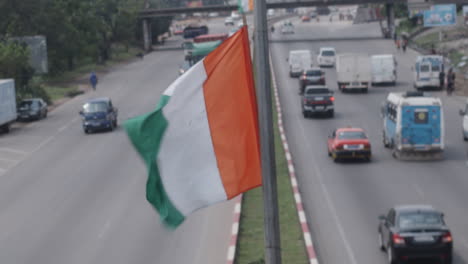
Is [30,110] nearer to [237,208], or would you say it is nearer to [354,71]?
[354,71]

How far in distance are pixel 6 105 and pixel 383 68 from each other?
27862mm

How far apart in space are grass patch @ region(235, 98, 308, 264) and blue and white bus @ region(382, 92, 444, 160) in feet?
20.7

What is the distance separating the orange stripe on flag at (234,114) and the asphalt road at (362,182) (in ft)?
38.2

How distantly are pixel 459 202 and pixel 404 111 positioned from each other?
26.9 ft

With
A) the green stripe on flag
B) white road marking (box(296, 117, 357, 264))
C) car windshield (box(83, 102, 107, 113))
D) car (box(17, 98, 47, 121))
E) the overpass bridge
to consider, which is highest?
the overpass bridge

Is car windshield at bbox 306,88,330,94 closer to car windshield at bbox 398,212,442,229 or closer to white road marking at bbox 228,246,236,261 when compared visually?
white road marking at bbox 228,246,236,261

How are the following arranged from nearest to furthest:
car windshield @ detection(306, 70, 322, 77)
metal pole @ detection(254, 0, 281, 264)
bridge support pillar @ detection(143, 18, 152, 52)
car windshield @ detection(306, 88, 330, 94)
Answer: metal pole @ detection(254, 0, 281, 264) < car windshield @ detection(306, 88, 330, 94) < car windshield @ detection(306, 70, 322, 77) < bridge support pillar @ detection(143, 18, 152, 52)

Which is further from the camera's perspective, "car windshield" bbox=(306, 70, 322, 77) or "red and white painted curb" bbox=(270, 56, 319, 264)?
"car windshield" bbox=(306, 70, 322, 77)

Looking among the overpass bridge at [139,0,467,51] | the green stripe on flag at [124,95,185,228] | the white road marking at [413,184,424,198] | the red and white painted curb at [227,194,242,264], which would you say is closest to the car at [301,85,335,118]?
the white road marking at [413,184,424,198]

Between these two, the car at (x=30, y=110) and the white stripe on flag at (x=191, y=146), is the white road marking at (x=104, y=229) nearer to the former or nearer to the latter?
the white stripe on flag at (x=191, y=146)

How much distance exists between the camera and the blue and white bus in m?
34.1

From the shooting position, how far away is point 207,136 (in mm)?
9438

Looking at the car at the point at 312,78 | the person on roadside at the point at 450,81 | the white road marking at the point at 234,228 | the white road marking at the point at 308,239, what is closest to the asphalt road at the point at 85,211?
the white road marking at the point at 234,228

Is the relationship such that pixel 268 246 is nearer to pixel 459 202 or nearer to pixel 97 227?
pixel 97 227
